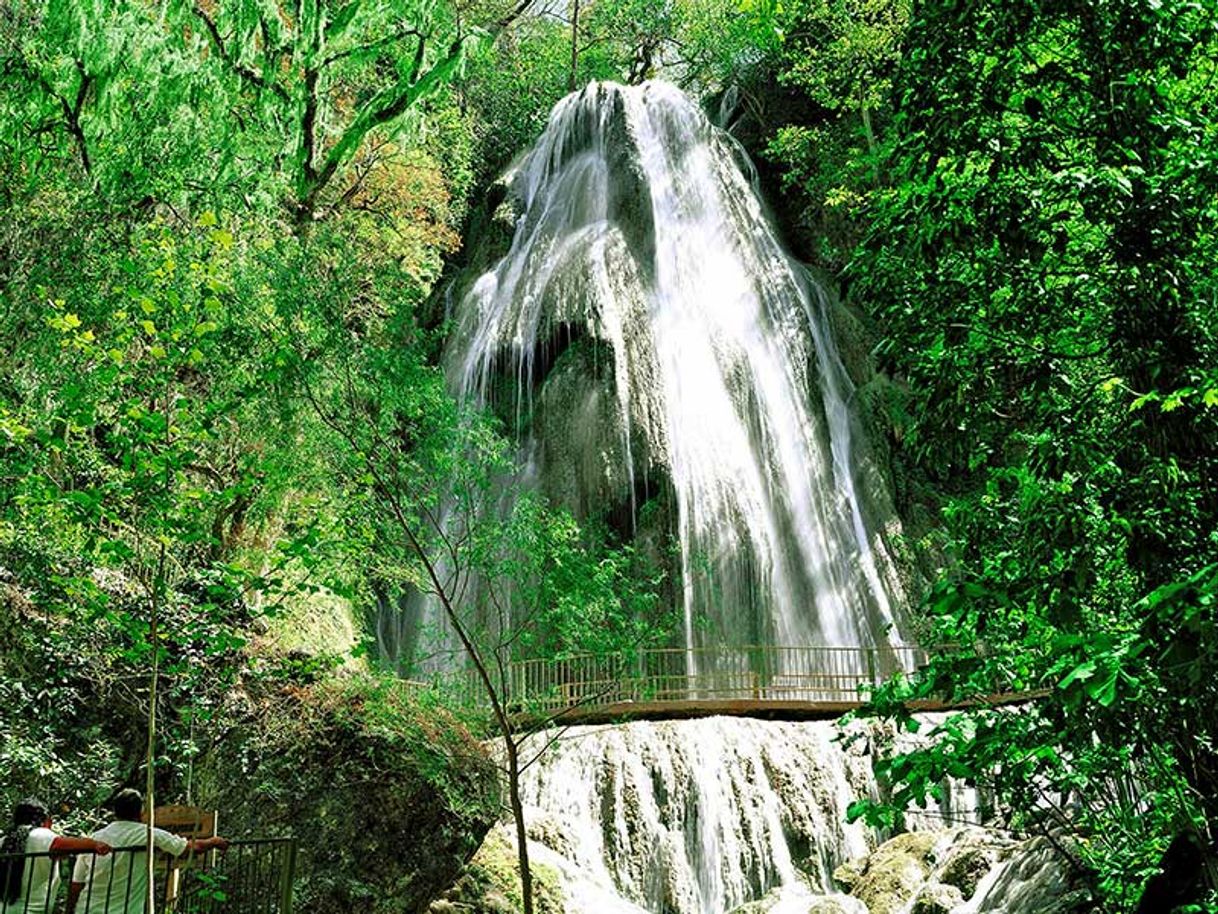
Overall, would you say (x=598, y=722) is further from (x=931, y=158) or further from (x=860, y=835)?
(x=931, y=158)

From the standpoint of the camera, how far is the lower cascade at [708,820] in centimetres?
1201

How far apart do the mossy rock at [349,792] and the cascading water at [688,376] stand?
7.67 m

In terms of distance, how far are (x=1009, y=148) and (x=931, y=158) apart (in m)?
0.34

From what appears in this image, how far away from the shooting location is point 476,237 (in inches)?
989

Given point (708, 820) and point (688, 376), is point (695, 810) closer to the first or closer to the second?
point (708, 820)

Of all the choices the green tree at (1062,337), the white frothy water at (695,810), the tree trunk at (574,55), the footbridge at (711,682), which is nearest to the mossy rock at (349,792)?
the white frothy water at (695,810)

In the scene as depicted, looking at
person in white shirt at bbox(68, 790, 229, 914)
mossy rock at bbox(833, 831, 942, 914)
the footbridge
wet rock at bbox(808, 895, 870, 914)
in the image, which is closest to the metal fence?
person in white shirt at bbox(68, 790, 229, 914)

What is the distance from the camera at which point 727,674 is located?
671 inches

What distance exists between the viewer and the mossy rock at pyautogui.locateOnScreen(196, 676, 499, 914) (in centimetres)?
904

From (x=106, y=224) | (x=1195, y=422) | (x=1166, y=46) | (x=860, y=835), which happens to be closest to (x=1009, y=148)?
(x=1166, y=46)

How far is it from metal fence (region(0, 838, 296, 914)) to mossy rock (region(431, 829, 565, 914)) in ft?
5.68

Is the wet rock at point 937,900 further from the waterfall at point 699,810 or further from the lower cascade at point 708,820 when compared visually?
the waterfall at point 699,810

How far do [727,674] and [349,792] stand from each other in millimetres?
8744

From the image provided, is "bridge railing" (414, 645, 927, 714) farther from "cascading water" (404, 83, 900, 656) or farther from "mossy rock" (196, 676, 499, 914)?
"mossy rock" (196, 676, 499, 914)
